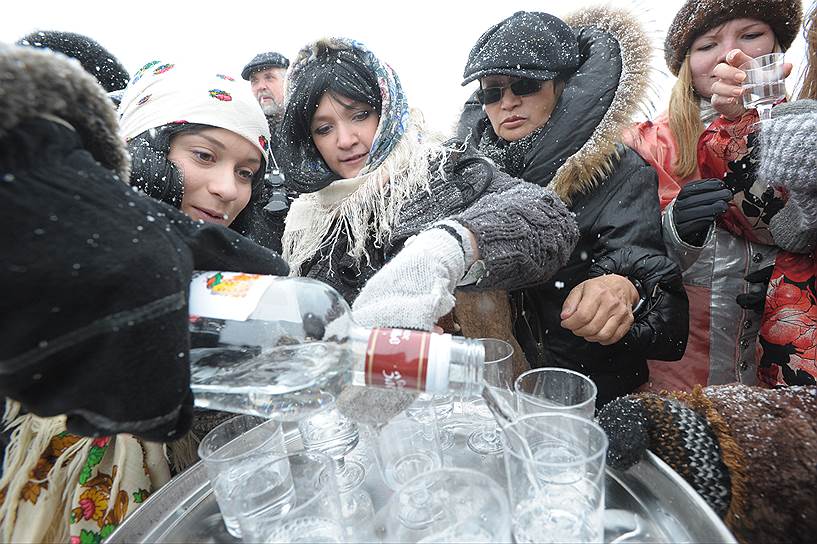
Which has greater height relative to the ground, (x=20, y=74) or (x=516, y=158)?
(x=20, y=74)

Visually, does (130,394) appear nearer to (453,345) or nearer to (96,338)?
Result: (96,338)

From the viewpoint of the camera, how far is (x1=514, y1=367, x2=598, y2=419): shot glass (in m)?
0.97

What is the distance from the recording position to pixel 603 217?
5.51 ft

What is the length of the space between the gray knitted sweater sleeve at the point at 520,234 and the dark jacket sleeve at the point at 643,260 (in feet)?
1.46

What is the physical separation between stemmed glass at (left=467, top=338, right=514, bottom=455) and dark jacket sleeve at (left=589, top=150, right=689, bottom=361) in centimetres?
70

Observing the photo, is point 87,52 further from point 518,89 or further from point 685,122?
point 685,122

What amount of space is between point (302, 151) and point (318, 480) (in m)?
1.37

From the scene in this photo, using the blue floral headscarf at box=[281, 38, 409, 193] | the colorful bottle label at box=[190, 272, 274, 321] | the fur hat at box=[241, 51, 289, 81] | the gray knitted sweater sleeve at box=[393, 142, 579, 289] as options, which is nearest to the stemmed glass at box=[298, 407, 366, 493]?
the colorful bottle label at box=[190, 272, 274, 321]

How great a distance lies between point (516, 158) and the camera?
6.09ft

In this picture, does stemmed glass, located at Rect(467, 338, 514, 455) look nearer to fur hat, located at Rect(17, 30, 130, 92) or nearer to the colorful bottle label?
the colorful bottle label

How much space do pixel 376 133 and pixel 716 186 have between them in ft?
4.03

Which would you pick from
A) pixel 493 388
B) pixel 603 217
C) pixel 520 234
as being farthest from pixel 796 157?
pixel 493 388

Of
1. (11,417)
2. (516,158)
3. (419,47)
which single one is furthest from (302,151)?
(419,47)

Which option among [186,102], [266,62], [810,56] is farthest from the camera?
[266,62]
